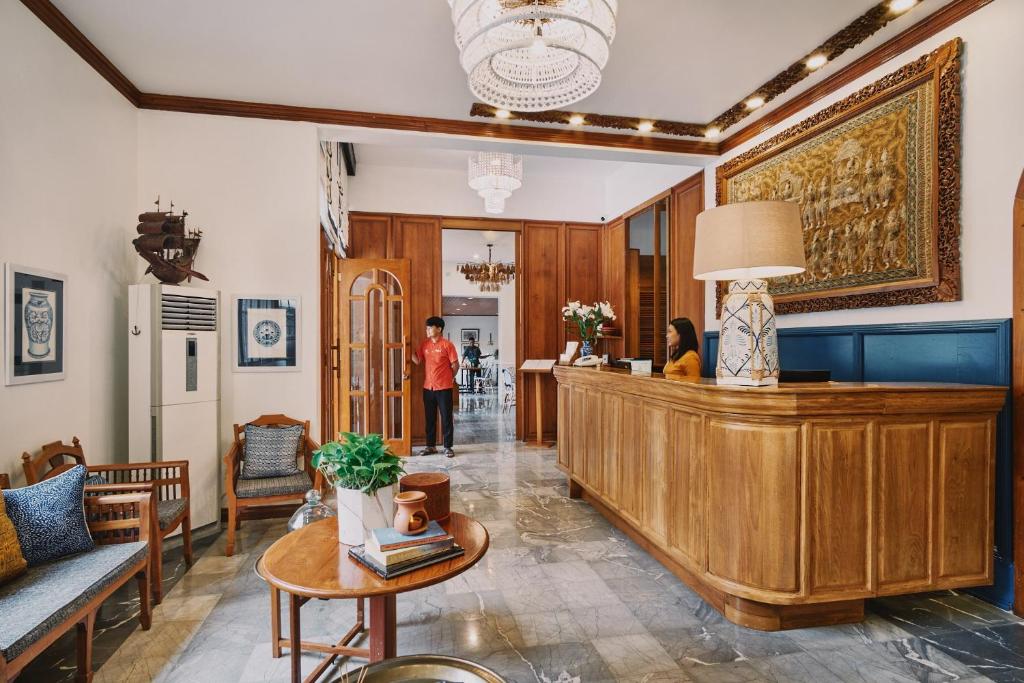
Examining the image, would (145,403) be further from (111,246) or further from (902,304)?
(902,304)

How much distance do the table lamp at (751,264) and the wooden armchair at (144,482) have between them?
2956 mm

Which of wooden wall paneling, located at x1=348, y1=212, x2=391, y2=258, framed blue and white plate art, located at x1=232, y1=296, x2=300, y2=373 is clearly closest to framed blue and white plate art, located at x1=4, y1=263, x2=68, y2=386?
framed blue and white plate art, located at x1=232, y1=296, x2=300, y2=373

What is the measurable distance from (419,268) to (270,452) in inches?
145

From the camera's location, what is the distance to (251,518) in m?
4.18

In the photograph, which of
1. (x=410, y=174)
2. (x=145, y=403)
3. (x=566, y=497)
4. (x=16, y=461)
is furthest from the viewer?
(x=410, y=174)

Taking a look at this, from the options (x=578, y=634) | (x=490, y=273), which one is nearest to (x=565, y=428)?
(x=578, y=634)

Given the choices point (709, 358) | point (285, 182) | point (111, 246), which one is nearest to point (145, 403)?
point (111, 246)

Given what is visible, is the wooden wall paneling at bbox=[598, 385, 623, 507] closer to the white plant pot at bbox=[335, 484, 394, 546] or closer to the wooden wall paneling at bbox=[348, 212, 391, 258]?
the white plant pot at bbox=[335, 484, 394, 546]

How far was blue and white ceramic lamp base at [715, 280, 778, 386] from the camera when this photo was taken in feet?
8.29

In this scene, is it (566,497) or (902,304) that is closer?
(902,304)

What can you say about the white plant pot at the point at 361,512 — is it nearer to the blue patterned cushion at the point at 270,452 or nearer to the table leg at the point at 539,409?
the blue patterned cushion at the point at 270,452

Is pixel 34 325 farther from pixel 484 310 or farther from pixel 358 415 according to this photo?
pixel 484 310

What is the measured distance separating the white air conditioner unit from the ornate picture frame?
4403 millimetres

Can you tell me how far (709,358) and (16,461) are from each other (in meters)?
5.14
